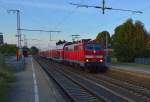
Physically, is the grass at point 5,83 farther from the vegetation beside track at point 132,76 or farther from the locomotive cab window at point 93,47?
the locomotive cab window at point 93,47

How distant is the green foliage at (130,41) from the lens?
75062mm

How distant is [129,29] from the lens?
8600cm

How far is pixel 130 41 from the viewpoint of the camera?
81938 mm

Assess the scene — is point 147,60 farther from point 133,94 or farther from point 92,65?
point 133,94

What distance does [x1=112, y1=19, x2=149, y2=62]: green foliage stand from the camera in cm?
7506

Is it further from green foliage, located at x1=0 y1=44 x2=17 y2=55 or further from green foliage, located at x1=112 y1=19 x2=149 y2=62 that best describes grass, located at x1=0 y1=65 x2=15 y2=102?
green foliage, located at x1=0 y1=44 x2=17 y2=55

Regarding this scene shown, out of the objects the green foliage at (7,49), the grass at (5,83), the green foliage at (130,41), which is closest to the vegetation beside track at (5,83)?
the grass at (5,83)

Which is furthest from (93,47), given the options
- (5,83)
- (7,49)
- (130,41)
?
(7,49)

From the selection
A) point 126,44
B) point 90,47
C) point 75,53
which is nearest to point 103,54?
point 90,47

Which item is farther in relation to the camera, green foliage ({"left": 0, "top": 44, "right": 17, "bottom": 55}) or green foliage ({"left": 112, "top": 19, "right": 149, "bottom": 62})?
green foliage ({"left": 0, "top": 44, "right": 17, "bottom": 55})

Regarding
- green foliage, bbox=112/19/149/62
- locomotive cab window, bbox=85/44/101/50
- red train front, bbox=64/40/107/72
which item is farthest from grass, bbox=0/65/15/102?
green foliage, bbox=112/19/149/62

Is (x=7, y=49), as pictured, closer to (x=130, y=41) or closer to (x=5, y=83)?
(x=130, y=41)

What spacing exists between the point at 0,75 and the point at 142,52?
Answer: 52.9 meters

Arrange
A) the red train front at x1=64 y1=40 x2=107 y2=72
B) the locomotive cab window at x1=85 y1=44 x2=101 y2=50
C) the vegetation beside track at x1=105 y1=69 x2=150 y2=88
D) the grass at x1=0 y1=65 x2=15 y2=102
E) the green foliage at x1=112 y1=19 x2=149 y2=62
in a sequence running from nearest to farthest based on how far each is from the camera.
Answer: the grass at x1=0 y1=65 x2=15 y2=102, the vegetation beside track at x1=105 y1=69 x2=150 y2=88, the red train front at x1=64 y1=40 x2=107 y2=72, the locomotive cab window at x1=85 y1=44 x2=101 y2=50, the green foliage at x1=112 y1=19 x2=149 y2=62
